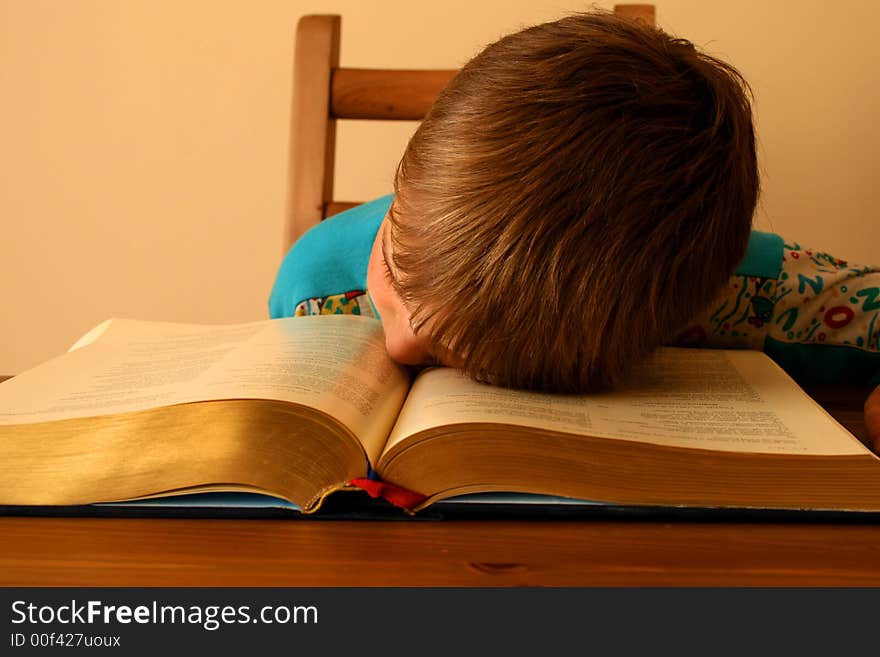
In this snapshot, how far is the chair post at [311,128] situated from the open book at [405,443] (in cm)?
57

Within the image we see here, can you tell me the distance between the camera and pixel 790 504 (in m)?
→ 0.45

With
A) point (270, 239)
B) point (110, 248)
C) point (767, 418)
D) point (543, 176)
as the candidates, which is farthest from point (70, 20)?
point (767, 418)

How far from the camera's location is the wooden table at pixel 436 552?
39 cm

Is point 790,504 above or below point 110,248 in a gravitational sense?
above

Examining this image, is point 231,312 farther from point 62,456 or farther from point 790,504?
point 790,504

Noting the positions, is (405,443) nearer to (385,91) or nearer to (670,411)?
(670,411)

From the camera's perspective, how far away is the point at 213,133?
1.69 metres

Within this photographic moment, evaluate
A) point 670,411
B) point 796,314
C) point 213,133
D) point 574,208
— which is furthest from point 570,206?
point 213,133

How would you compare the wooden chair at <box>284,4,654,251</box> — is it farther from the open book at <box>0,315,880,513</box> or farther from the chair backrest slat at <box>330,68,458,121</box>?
the open book at <box>0,315,880,513</box>

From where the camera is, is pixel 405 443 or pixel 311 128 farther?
pixel 311 128

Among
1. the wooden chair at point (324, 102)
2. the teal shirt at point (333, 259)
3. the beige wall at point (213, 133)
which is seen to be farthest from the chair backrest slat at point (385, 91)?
the beige wall at point (213, 133)

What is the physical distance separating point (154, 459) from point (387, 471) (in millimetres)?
124

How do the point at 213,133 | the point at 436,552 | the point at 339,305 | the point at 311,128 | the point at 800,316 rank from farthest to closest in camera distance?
the point at 213,133, the point at 311,128, the point at 339,305, the point at 800,316, the point at 436,552

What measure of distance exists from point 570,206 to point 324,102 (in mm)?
674
